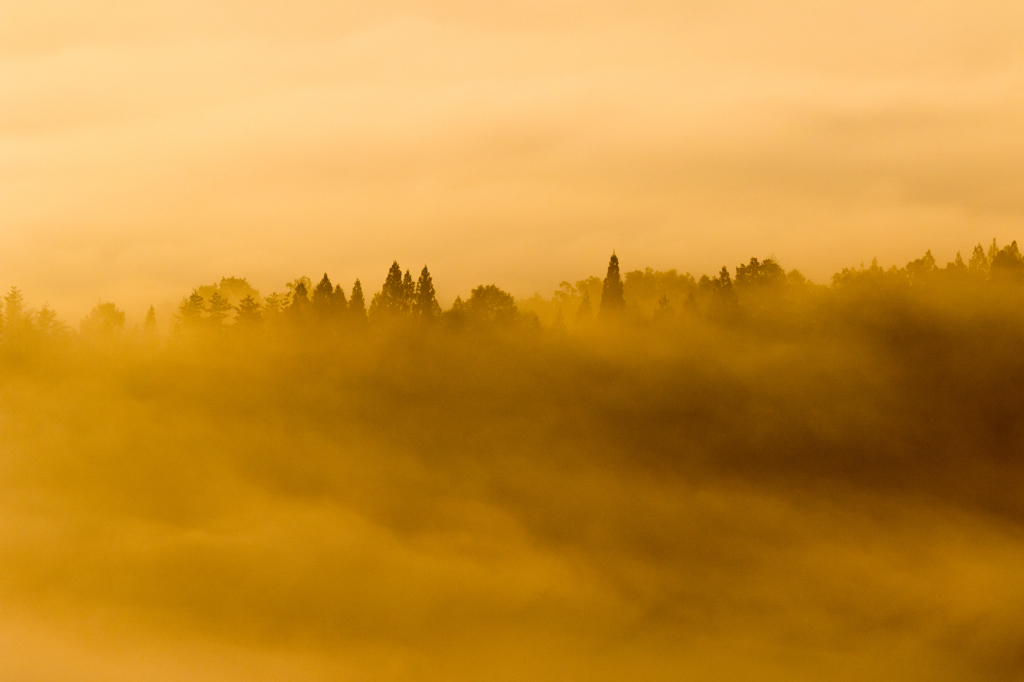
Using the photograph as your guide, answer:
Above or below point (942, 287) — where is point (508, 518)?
below

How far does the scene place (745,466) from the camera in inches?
4491

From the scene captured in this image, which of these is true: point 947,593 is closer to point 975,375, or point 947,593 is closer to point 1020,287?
point 975,375

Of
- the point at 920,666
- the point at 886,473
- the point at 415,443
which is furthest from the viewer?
the point at 415,443

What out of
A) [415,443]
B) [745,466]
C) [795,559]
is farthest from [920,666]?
[415,443]

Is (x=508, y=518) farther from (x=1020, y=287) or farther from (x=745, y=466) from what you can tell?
(x=1020, y=287)

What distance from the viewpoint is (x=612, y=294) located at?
94.5 m

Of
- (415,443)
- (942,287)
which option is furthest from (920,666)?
(415,443)

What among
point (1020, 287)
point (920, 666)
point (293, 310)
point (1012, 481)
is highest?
point (293, 310)

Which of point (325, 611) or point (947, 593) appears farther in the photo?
point (325, 611)

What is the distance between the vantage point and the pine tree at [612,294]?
303ft

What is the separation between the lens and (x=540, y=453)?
128 metres

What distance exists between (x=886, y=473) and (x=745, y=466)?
643 inches

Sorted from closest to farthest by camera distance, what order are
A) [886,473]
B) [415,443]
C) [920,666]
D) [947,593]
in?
[920,666] → [947,593] → [886,473] → [415,443]

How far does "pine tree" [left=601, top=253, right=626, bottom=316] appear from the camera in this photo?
303ft
